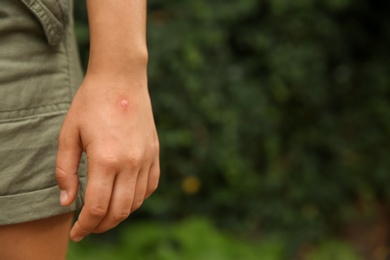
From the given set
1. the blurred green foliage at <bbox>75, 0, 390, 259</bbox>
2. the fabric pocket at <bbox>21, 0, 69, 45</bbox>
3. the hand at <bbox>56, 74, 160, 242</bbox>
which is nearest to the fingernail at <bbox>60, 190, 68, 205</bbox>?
the hand at <bbox>56, 74, 160, 242</bbox>

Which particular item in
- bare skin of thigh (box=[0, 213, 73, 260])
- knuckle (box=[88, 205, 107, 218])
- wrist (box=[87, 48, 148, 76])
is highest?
wrist (box=[87, 48, 148, 76])

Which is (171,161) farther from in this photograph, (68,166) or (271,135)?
(68,166)

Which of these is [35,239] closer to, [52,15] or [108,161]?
[108,161]

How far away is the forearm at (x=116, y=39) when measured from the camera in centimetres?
122

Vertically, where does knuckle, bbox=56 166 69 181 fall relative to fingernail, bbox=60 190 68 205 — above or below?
above

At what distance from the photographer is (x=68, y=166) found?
1.21 m

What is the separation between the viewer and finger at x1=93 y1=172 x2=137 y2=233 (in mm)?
1188

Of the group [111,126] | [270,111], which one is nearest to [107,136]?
[111,126]

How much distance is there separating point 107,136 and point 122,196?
99mm

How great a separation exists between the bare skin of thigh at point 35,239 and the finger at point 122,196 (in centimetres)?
12

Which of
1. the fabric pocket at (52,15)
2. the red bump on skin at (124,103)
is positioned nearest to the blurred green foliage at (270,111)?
the fabric pocket at (52,15)

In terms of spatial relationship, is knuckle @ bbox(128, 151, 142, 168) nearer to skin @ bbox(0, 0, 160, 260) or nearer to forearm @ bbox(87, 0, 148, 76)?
skin @ bbox(0, 0, 160, 260)

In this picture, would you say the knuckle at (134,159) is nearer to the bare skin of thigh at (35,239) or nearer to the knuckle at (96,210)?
the knuckle at (96,210)

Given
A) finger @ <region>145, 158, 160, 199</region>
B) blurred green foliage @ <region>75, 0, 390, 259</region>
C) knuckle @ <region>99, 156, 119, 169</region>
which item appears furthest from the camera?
blurred green foliage @ <region>75, 0, 390, 259</region>
